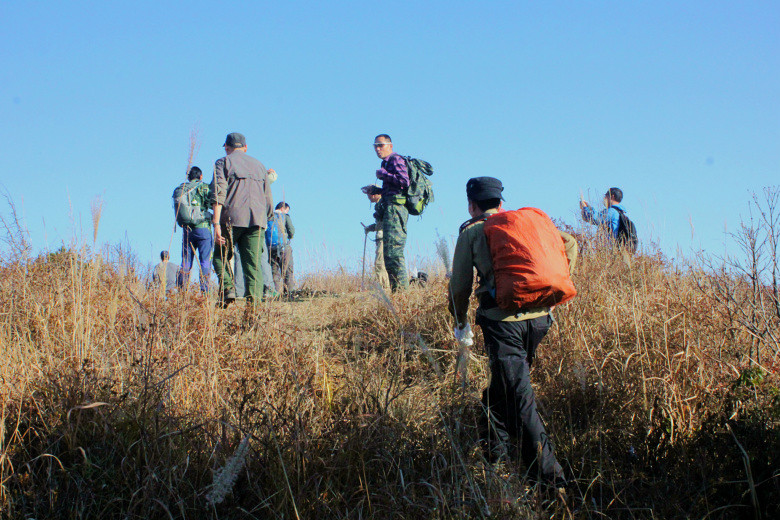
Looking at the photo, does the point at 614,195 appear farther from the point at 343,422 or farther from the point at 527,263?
the point at 343,422

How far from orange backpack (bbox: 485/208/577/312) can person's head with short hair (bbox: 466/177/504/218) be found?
1.21 feet

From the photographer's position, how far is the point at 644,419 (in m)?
3.89

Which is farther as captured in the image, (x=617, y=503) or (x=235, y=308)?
Result: (x=235, y=308)

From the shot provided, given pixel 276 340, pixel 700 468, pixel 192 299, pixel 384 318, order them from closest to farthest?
pixel 700 468 < pixel 276 340 < pixel 192 299 < pixel 384 318

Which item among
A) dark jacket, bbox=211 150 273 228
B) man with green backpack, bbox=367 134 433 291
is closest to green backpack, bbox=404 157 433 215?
man with green backpack, bbox=367 134 433 291

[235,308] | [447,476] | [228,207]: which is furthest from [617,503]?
[228,207]

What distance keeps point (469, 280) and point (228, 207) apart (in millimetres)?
3452

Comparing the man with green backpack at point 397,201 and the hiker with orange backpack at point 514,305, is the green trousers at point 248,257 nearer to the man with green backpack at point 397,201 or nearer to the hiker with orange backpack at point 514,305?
the man with green backpack at point 397,201

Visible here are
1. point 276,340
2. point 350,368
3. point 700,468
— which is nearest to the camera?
→ point 700,468

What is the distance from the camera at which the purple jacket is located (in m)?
7.43

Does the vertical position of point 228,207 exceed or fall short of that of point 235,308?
it exceeds it

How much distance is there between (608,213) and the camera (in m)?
7.96

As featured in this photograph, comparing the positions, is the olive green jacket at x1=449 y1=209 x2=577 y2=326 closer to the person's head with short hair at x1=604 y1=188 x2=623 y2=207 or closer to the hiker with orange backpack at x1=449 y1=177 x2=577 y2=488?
the hiker with orange backpack at x1=449 y1=177 x2=577 y2=488

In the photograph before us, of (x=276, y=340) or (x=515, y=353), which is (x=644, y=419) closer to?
(x=515, y=353)
